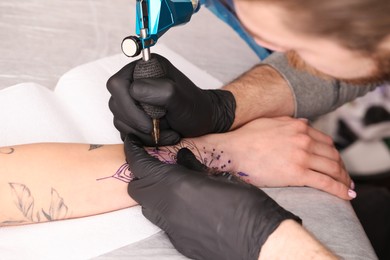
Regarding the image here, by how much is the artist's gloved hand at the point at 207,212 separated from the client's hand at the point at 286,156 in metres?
0.26

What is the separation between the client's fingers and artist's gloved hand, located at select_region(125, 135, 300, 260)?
321 mm

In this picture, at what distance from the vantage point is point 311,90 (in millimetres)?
1645

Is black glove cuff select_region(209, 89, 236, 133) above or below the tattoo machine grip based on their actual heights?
below

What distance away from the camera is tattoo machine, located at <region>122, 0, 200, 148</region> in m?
1.09

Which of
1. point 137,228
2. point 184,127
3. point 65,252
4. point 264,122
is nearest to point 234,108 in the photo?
point 264,122

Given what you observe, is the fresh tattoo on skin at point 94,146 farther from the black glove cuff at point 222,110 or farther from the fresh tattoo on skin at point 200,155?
the black glove cuff at point 222,110

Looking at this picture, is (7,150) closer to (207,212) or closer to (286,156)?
(207,212)

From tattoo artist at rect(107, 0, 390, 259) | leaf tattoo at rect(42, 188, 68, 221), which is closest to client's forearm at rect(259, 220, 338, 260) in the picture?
tattoo artist at rect(107, 0, 390, 259)

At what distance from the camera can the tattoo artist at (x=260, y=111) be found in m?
0.83

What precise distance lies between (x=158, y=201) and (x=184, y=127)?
274 mm

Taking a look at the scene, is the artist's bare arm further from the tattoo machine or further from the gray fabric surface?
the gray fabric surface

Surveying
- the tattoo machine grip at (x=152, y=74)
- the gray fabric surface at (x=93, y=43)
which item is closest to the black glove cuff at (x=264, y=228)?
the gray fabric surface at (x=93, y=43)

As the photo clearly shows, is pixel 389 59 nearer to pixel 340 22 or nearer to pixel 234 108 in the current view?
pixel 340 22

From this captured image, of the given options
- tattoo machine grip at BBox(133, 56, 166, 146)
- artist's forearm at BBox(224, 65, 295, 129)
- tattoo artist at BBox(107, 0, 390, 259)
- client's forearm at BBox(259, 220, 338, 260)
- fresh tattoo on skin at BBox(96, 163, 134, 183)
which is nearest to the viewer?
tattoo artist at BBox(107, 0, 390, 259)
